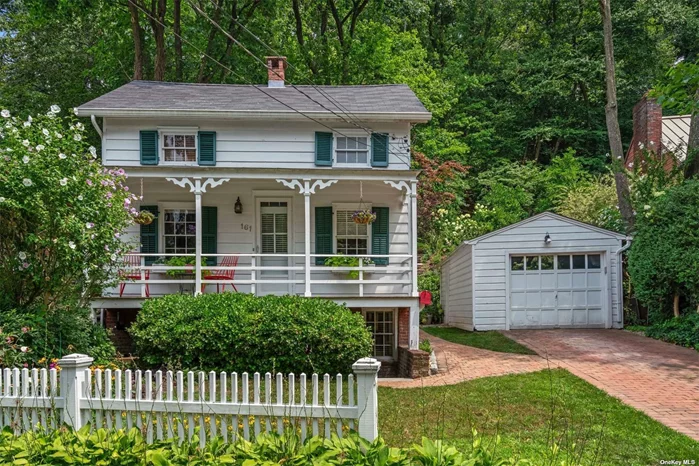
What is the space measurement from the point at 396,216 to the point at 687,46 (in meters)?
20.3

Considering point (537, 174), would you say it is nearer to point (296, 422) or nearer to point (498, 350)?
point (498, 350)

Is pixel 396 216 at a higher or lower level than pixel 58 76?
lower

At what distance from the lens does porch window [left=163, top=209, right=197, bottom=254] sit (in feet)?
46.1

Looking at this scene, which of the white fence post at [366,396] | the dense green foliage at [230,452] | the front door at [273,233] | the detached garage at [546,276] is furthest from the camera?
the detached garage at [546,276]

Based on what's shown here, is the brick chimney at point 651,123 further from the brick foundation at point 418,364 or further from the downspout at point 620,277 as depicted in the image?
the brick foundation at point 418,364

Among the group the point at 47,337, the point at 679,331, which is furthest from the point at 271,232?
the point at 679,331

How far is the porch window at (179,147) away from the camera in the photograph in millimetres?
13781

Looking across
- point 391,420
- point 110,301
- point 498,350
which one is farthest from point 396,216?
point 391,420

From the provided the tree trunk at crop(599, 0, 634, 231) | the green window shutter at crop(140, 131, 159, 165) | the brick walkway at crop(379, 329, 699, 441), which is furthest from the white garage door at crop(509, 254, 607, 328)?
the green window shutter at crop(140, 131, 159, 165)

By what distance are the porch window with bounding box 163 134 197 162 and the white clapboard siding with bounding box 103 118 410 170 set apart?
28cm

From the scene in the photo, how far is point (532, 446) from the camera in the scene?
19.9ft

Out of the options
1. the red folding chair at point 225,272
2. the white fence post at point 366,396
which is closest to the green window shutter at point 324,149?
the red folding chair at point 225,272

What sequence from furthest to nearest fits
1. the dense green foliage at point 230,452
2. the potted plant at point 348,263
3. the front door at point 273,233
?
the front door at point 273,233 < the potted plant at point 348,263 < the dense green foliage at point 230,452

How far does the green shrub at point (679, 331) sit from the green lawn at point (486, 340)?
3.16 m
